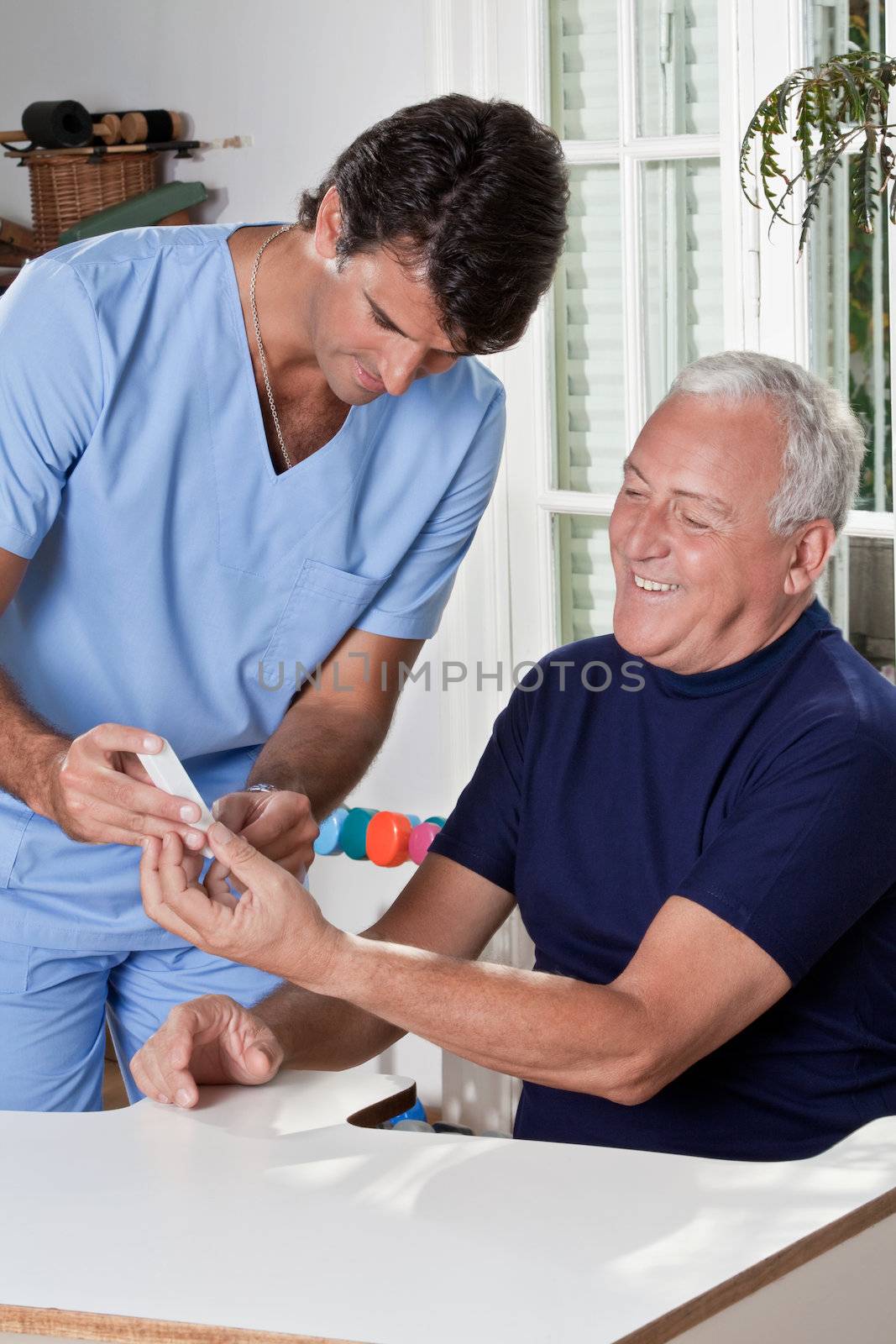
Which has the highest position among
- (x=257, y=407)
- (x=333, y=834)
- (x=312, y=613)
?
(x=257, y=407)

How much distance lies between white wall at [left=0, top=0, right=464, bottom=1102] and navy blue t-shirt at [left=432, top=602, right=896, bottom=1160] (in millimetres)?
1432

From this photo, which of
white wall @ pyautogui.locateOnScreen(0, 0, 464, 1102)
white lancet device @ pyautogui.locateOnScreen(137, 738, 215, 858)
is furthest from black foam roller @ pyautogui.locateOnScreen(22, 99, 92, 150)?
white lancet device @ pyautogui.locateOnScreen(137, 738, 215, 858)

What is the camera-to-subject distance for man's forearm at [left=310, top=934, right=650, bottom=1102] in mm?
1373

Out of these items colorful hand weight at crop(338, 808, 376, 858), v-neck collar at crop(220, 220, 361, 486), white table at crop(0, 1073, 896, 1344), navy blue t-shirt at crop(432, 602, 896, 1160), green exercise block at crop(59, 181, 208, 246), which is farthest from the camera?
green exercise block at crop(59, 181, 208, 246)

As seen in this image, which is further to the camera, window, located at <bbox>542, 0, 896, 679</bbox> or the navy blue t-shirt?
window, located at <bbox>542, 0, 896, 679</bbox>

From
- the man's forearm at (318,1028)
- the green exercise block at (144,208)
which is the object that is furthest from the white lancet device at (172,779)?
the green exercise block at (144,208)

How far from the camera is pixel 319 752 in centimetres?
179

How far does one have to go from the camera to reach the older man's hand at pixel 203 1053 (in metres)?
1.40

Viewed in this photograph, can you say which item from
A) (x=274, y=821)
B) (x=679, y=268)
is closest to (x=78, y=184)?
(x=679, y=268)

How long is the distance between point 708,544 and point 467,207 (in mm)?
425

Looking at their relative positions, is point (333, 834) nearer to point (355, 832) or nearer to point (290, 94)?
point (355, 832)

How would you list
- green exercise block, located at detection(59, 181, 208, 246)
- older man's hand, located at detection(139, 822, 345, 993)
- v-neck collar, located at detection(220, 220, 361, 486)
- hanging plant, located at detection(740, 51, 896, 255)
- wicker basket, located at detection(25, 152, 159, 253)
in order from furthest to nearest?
wicker basket, located at detection(25, 152, 159, 253), green exercise block, located at detection(59, 181, 208, 246), hanging plant, located at detection(740, 51, 896, 255), v-neck collar, located at detection(220, 220, 361, 486), older man's hand, located at detection(139, 822, 345, 993)

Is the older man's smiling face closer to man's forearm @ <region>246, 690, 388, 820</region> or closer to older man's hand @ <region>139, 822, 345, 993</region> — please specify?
man's forearm @ <region>246, 690, 388, 820</region>

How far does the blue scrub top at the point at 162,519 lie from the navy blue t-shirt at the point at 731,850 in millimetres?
278
